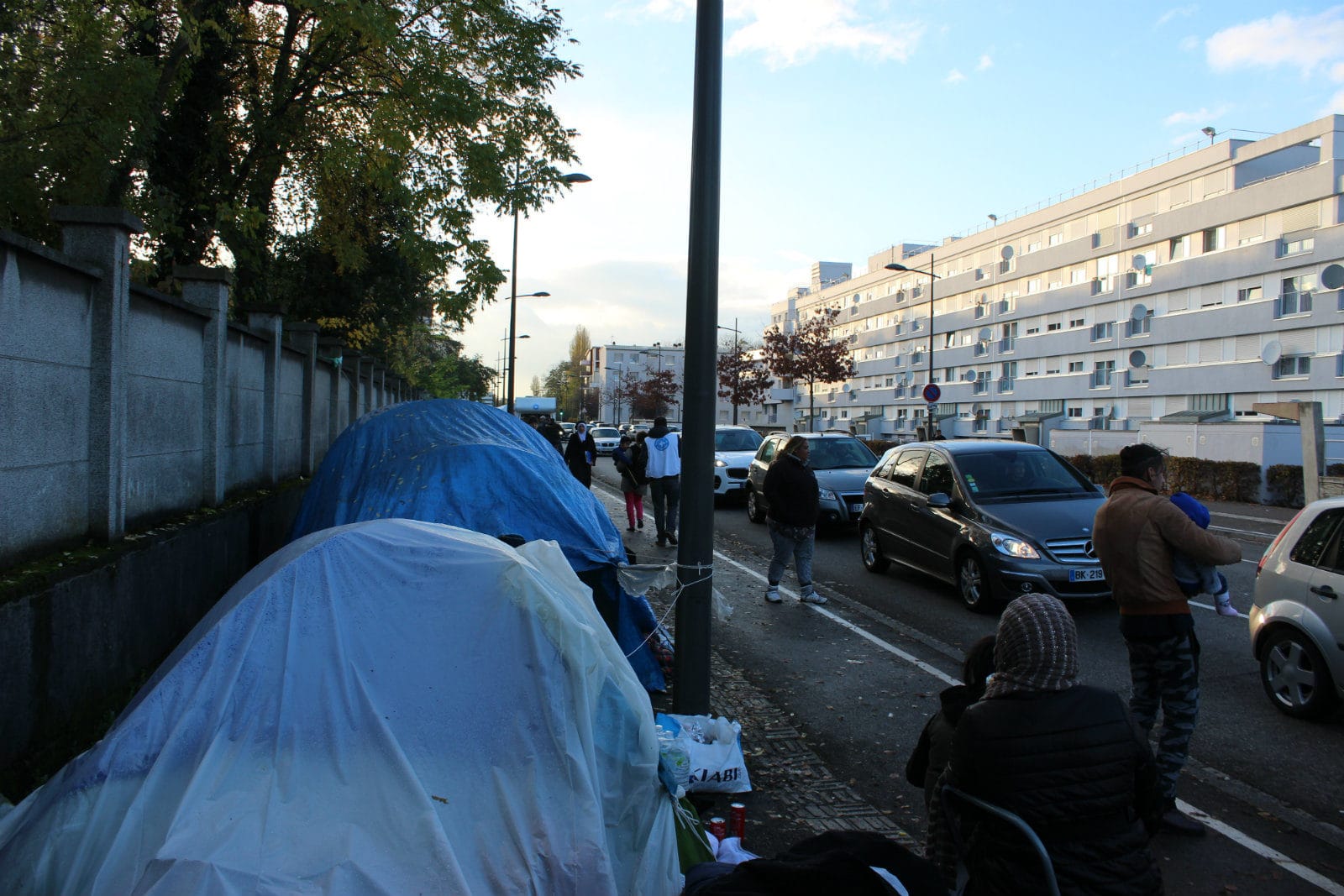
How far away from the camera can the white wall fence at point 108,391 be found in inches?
181

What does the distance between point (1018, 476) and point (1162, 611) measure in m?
5.63

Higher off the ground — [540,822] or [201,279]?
[201,279]

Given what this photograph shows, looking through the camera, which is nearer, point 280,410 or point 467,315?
point 280,410

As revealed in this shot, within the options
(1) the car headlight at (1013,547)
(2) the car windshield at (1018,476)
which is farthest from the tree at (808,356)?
(1) the car headlight at (1013,547)

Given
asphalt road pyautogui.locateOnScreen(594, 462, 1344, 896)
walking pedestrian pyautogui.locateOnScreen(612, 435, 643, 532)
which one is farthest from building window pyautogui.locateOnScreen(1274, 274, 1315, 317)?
walking pedestrian pyautogui.locateOnScreen(612, 435, 643, 532)

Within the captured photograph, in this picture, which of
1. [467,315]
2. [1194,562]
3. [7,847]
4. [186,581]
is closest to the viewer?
[7,847]

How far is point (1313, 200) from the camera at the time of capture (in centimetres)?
3575

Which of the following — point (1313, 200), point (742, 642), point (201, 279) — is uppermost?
point (1313, 200)

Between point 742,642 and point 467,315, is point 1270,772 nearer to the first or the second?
point 742,642

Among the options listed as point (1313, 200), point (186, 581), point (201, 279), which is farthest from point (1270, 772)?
point (1313, 200)

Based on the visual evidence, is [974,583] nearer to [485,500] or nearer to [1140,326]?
[485,500]

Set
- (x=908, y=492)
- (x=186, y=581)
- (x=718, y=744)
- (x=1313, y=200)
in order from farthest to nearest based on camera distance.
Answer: (x=1313, y=200)
(x=908, y=492)
(x=186, y=581)
(x=718, y=744)

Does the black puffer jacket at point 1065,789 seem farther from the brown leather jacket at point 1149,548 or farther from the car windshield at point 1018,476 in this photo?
the car windshield at point 1018,476

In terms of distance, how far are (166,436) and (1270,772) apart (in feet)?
23.9
